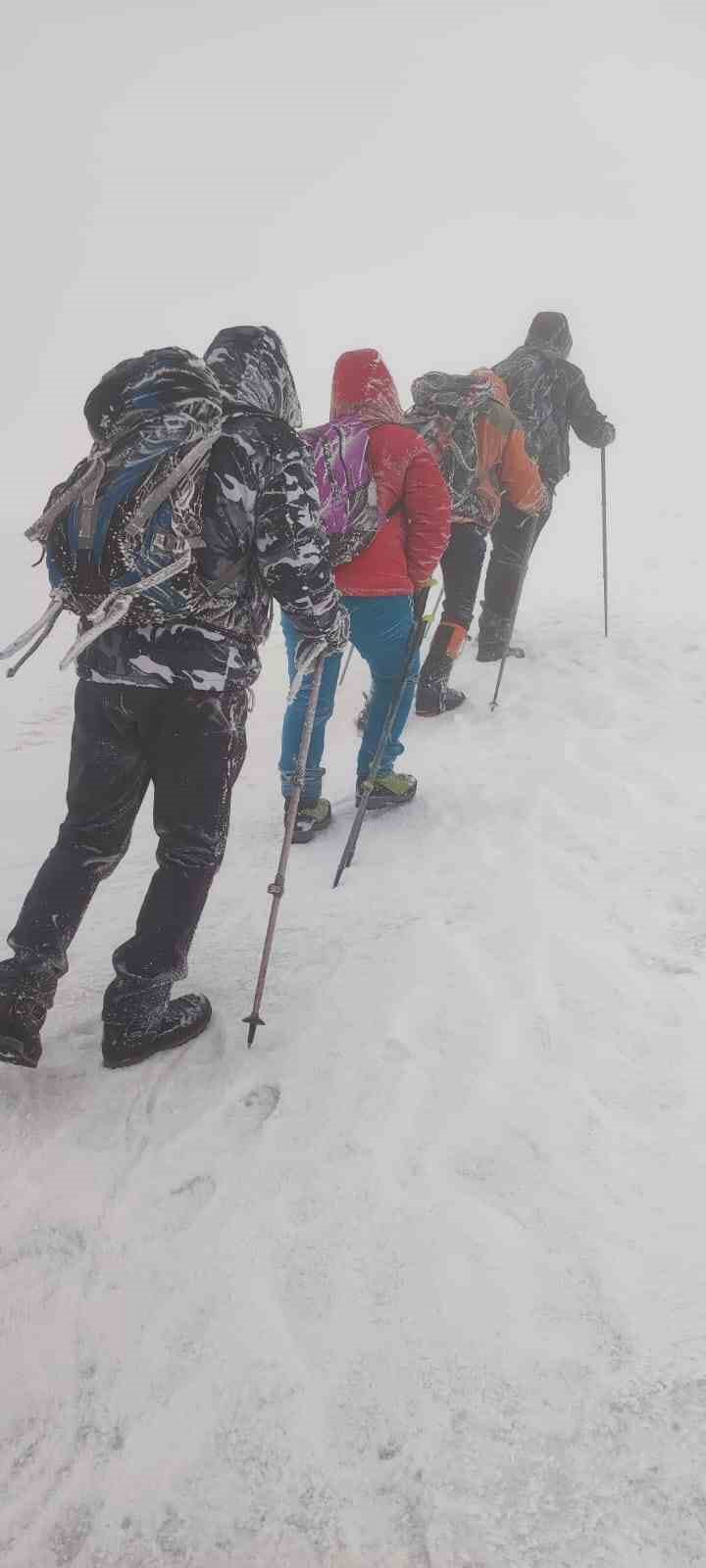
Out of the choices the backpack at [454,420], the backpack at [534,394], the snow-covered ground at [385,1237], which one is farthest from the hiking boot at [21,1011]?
the backpack at [534,394]

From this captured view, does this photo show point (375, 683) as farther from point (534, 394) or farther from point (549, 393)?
point (549, 393)

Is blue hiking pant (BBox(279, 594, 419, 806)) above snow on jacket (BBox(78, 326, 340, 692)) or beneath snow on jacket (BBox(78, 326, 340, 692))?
beneath

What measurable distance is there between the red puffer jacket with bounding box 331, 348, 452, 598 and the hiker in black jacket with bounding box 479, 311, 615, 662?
238cm

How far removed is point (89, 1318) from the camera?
1.83 meters

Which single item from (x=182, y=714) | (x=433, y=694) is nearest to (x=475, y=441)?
(x=433, y=694)

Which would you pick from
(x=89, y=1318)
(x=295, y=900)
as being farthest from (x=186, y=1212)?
(x=295, y=900)

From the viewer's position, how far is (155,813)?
8.22 ft

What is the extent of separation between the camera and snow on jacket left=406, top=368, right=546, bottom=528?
4902 millimetres

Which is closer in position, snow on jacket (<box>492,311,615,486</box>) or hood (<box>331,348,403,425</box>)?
hood (<box>331,348,403,425</box>)

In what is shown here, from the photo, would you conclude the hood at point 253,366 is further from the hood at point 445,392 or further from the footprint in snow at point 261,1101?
the hood at point 445,392

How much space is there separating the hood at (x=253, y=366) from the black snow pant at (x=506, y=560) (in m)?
3.92

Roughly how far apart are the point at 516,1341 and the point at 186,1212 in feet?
2.94

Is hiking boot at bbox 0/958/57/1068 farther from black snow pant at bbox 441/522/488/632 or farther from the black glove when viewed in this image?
black snow pant at bbox 441/522/488/632


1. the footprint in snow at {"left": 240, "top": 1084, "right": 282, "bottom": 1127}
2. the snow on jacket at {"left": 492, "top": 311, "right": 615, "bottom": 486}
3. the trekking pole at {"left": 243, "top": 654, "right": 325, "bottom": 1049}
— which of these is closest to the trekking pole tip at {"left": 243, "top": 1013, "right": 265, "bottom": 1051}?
the trekking pole at {"left": 243, "top": 654, "right": 325, "bottom": 1049}
